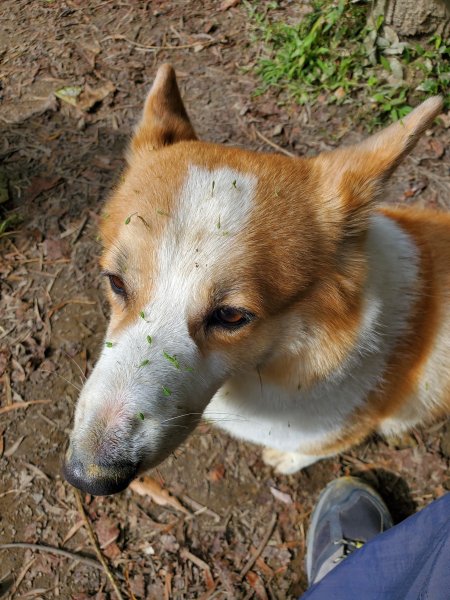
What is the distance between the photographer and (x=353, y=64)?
11.8ft

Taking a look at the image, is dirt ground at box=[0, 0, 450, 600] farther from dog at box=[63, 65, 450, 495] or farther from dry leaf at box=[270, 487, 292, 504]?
dog at box=[63, 65, 450, 495]

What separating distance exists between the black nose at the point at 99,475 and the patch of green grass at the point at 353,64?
123 inches

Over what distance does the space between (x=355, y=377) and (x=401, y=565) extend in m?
0.72

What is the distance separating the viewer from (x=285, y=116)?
3732 millimetres

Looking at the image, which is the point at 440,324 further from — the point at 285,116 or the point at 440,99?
the point at 285,116

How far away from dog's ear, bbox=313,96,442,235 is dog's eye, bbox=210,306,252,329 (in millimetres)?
546

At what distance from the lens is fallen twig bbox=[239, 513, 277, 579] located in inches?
101

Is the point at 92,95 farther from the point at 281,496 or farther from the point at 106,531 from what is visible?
the point at 281,496

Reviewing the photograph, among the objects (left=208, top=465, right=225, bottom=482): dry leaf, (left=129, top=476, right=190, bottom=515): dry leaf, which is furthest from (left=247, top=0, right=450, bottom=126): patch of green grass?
(left=129, top=476, right=190, bottom=515): dry leaf

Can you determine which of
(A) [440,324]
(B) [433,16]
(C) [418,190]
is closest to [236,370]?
(A) [440,324]

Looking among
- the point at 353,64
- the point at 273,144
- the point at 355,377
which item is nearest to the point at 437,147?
the point at 353,64

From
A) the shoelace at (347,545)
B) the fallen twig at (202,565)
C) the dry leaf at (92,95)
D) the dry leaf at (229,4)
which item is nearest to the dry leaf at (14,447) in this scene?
the fallen twig at (202,565)

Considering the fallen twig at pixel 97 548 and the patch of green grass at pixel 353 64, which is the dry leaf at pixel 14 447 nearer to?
the fallen twig at pixel 97 548

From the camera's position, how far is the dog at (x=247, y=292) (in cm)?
156
